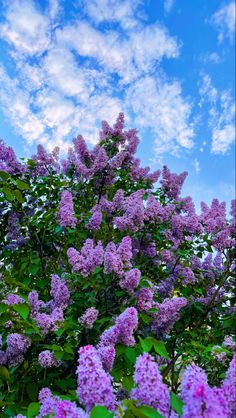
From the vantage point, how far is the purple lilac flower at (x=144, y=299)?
400 centimetres

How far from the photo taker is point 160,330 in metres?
4.57

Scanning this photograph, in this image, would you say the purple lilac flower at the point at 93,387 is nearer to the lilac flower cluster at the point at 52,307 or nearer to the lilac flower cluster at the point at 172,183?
the lilac flower cluster at the point at 52,307

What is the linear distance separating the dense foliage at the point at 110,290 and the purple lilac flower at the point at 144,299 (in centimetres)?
1

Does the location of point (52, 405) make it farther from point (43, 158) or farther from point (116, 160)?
point (43, 158)

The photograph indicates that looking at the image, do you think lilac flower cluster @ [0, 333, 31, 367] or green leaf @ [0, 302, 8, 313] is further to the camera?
lilac flower cluster @ [0, 333, 31, 367]

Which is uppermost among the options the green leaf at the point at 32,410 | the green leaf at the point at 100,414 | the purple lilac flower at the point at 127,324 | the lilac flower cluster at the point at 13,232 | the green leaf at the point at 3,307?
the lilac flower cluster at the point at 13,232

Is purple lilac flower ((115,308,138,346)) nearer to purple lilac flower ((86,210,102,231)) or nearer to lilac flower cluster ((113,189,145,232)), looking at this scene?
lilac flower cluster ((113,189,145,232))

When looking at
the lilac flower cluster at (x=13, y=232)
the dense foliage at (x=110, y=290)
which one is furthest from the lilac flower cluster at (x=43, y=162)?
the lilac flower cluster at (x=13, y=232)

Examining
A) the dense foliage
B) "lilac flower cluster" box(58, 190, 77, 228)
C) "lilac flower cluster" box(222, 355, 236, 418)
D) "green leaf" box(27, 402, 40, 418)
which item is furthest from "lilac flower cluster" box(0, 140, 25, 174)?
"lilac flower cluster" box(222, 355, 236, 418)

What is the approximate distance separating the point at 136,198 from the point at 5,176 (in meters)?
2.17

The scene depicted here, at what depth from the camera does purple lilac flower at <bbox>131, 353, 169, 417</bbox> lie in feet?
5.66

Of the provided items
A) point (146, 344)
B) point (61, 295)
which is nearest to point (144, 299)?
point (61, 295)

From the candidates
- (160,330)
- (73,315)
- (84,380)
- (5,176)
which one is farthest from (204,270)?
(84,380)

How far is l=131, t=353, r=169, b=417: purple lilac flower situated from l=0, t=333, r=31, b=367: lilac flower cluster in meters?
2.00
